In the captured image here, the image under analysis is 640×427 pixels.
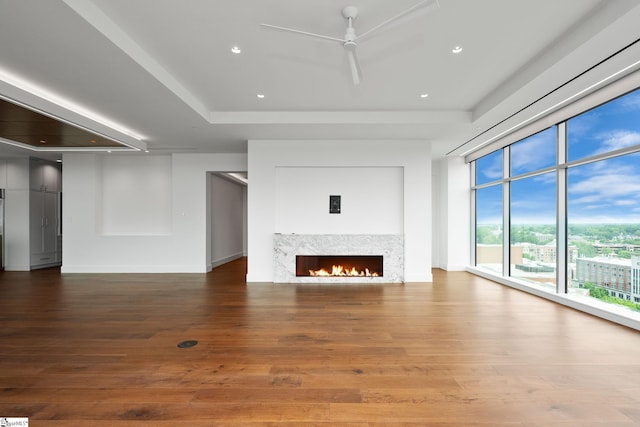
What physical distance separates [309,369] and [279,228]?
385 centimetres

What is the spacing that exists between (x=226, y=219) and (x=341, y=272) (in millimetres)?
4522

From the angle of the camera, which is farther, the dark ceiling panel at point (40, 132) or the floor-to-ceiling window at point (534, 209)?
the floor-to-ceiling window at point (534, 209)

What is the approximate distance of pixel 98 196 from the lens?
23.7ft

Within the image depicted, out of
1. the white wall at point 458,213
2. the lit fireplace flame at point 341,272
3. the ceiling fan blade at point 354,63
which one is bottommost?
the lit fireplace flame at point 341,272

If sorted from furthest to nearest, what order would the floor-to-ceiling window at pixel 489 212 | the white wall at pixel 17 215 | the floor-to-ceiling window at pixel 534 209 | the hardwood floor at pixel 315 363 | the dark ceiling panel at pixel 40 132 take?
the white wall at pixel 17 215 → the floor-to-ceiling window at pixel 489 212 → the floor-to-ceiling window at pixel 534 209 → the dark ceiling panel at pixel 40 132 → the hardwood floor at pixel 315 363

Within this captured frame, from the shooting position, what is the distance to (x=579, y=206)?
4.21 m

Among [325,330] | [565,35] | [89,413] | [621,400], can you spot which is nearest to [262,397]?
[89,413]

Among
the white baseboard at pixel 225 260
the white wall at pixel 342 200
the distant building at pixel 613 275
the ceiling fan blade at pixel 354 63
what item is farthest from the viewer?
the white baseboard at pixel 225 260

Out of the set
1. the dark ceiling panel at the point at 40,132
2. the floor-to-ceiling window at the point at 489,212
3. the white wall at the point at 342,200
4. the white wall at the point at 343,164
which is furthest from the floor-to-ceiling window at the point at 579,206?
the dark ceiling panel at the point at 40,132

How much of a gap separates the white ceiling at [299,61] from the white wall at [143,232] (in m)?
1.99

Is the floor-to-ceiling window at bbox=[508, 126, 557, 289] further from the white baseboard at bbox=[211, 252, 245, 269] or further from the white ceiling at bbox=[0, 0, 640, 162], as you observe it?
the white baseboard at bbox=[211, 252, 245, 269]

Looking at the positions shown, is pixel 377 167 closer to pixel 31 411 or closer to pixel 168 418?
pixel 168 418

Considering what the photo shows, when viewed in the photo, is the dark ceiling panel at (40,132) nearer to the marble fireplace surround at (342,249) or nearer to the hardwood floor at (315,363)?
the hardwood floor at (315,363)

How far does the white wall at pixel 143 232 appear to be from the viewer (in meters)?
7.06
